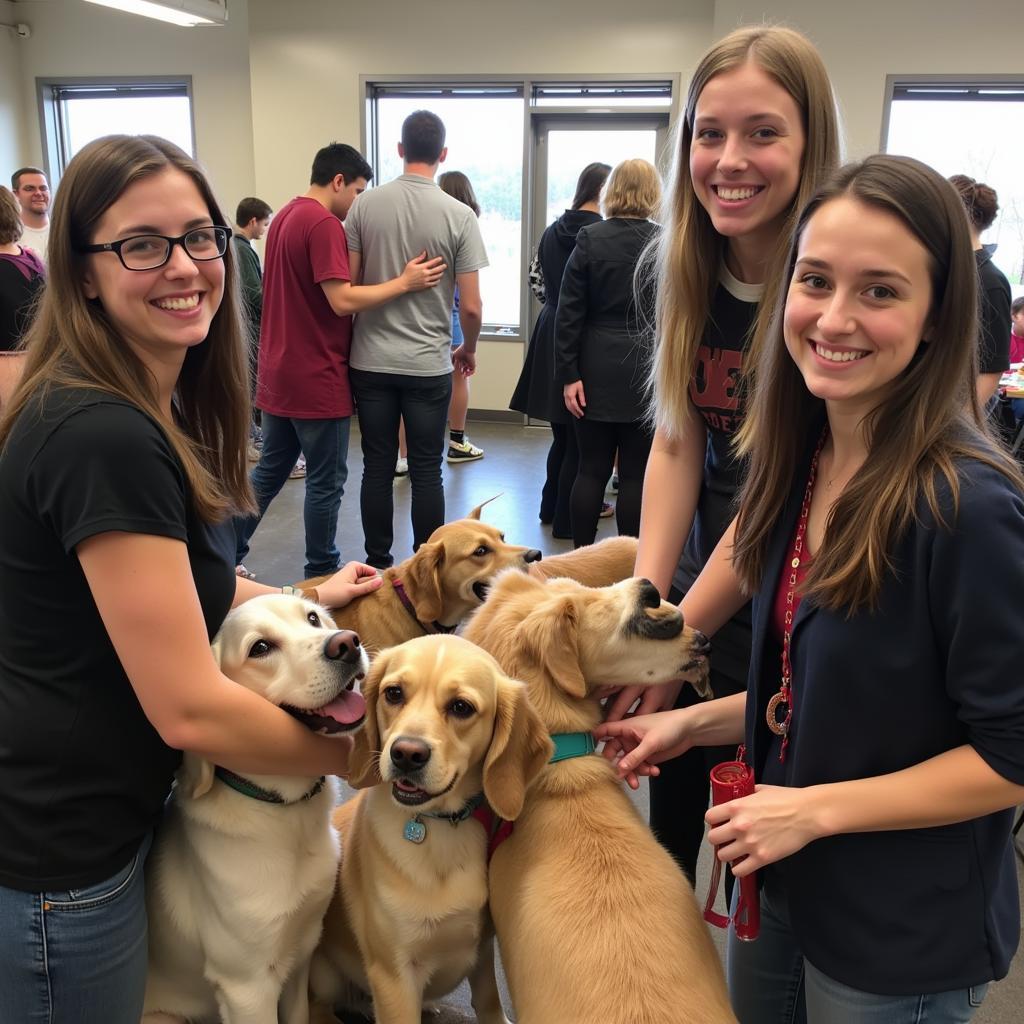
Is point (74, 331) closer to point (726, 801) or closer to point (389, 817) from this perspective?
point (389, 817)

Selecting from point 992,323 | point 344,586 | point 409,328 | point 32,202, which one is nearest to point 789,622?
point 344,586

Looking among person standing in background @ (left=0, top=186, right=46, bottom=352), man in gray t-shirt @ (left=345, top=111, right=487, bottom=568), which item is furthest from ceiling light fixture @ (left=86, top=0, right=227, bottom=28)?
man in gray t-shirt @ (left=345, top=111, right=487, bottom=568)

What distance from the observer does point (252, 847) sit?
1427 mm

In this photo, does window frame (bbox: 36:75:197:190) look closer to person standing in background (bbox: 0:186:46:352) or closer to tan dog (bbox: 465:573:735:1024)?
person standing in background (bbox: 0:186:46:352)

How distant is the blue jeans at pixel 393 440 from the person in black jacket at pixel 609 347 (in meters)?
0.68

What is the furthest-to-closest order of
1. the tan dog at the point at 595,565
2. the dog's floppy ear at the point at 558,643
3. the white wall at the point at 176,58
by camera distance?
the white wall at the point at 176,58 → the tan dog at the point at 595,565 → the dog's floppy ear at the point at 558,643

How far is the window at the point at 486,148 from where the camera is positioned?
860 centimetres

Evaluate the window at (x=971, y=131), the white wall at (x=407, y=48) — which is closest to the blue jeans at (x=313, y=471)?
the white wall at (x=407, y=48)

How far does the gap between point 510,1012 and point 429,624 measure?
118 centimetres

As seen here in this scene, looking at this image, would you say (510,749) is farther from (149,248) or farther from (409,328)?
(409,328)

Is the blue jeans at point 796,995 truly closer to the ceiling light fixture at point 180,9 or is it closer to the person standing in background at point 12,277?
the person standing in background at point 12,277

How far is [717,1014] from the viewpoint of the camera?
1232 millimetres

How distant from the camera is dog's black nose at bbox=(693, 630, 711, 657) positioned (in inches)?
64.1

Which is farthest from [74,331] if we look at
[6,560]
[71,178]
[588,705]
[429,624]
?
[429,624]
